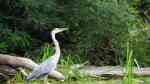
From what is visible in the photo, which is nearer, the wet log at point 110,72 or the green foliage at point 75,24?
the wet log at point 110,72

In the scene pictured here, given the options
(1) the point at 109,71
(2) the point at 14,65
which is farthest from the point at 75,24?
(2) the point at 14,65

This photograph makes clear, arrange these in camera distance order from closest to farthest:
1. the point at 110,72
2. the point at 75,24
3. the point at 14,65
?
1. the point at 14,65
2. the point at 110,72
3. the point at 75,24

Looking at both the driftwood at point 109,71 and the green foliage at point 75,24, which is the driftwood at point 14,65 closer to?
the driftwood at point 109,71

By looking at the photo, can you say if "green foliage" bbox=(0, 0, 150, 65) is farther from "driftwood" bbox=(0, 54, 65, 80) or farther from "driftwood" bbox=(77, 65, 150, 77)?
"driftwood" bbox=(0, 54, 65, 80)

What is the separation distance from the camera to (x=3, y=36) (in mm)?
11398

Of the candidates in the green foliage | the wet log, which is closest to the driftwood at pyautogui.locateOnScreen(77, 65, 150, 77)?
the wet log

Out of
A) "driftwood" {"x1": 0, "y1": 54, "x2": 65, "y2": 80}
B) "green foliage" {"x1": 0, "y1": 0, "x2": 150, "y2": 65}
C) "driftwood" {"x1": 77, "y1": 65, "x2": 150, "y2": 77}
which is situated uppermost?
"green foliage" {"x1": 0, "y1": 0, "x2": 150, "y2": 65}

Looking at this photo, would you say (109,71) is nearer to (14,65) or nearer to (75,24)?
(14,65)

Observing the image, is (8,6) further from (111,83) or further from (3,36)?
(111,83)

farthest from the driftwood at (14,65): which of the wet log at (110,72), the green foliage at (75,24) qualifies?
the green foliage at (75,24)

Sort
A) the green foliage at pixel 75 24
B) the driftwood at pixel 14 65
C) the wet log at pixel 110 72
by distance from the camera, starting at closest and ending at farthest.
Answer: the driftwood at pixel 14 65
the wet log at pixel 110 72
the green foliage at pixel 75 24

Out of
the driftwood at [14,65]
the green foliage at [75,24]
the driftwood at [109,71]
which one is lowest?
the driftwood at [109,71]

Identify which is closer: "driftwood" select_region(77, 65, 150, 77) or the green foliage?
"driftwood" select_region(77, 65, 150, 77)

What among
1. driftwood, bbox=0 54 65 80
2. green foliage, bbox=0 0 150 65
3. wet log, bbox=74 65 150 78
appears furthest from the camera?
green foliage, bbox=0 0 150 65
